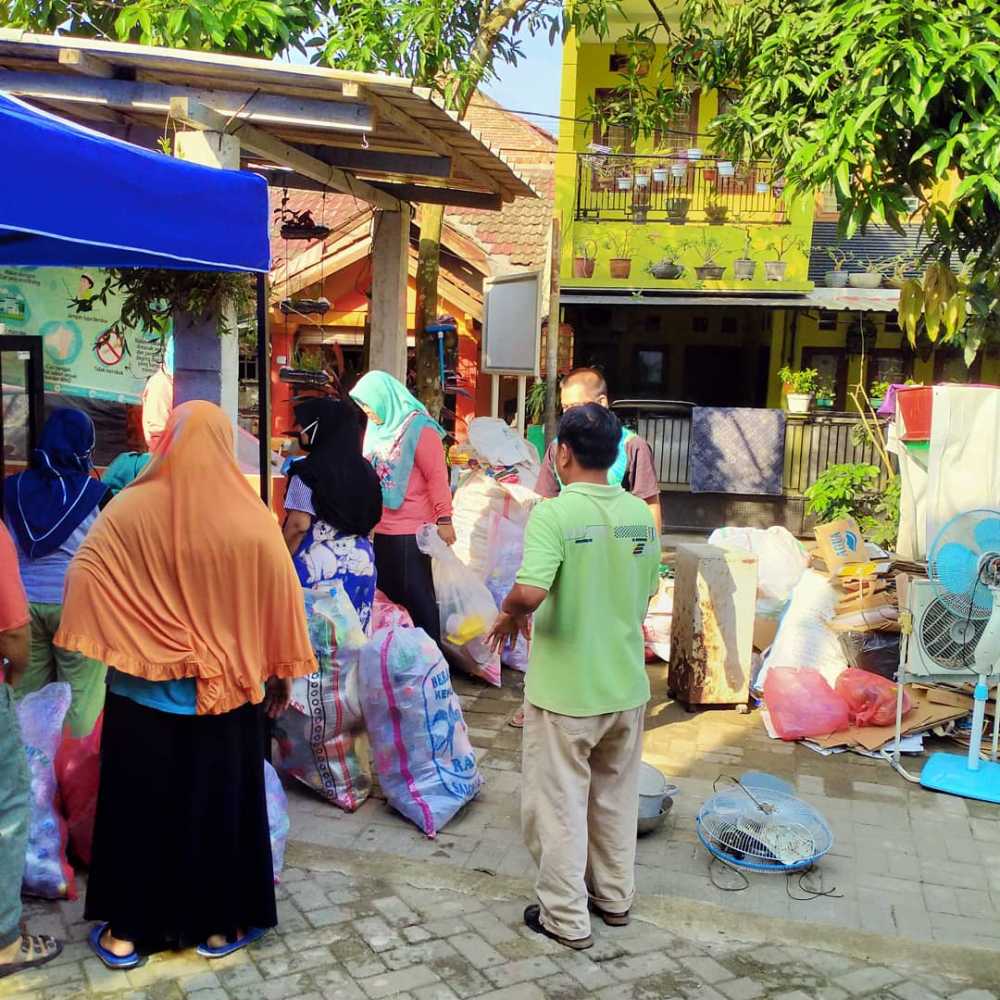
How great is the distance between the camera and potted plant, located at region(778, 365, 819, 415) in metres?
12.2

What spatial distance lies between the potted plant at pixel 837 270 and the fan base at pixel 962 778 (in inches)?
363

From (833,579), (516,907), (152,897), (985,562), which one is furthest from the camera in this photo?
(833,579)

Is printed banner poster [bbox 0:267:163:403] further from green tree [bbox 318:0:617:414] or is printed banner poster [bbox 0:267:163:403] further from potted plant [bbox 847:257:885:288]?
potted plant [bbox 847:257:885:288]

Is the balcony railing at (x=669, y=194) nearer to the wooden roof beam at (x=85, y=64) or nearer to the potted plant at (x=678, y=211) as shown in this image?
the potted plant at (x=678, y=211)

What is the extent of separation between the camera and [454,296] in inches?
520

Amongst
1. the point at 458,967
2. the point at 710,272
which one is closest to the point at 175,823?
the point at 458,967

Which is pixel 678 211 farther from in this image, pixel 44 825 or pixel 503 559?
pixel 44 825

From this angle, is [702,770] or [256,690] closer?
[256,690]

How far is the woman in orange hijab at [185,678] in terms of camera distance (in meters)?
2.89

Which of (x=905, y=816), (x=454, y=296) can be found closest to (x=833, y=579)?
(x=905, y=816)

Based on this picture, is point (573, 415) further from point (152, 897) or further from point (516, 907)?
point (152, 897)

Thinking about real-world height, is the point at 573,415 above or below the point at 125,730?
above

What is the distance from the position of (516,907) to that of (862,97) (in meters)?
4.69

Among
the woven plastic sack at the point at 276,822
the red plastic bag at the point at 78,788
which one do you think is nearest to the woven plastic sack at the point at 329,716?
the woven plastic sack at the point at 276,822
